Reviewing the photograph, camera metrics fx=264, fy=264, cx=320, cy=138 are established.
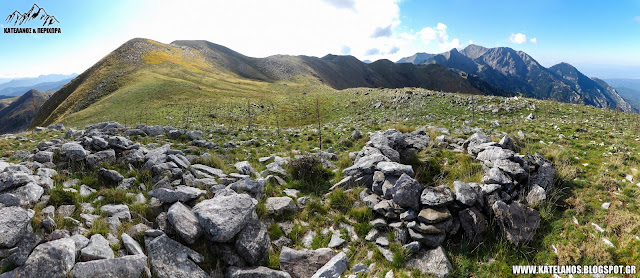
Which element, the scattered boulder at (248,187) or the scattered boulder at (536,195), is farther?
the scattered boulder at (248,187)

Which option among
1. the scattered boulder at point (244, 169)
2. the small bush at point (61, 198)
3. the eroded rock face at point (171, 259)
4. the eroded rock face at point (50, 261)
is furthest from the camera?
the scattered boulder at point (244, 169)

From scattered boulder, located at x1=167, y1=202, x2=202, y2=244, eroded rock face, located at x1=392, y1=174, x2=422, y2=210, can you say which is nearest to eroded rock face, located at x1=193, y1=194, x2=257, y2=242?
scattered boulder, located at x1=167, y1=202, x2=202, y2=244

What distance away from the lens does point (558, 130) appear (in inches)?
717

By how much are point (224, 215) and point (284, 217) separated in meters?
2.40

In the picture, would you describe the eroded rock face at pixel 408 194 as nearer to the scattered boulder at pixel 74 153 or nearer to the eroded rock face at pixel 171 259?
the eroded rock face at pixel 171 259

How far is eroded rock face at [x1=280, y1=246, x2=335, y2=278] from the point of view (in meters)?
7.07

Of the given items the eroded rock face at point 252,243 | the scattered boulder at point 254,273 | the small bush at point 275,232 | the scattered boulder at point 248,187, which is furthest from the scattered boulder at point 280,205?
the scattered boulder at point 254,273

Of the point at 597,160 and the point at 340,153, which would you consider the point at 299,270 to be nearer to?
the point at 340,153

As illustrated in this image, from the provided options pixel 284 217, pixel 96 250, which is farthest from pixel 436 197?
pixel 96 250

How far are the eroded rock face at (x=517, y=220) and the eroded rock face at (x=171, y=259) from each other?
27.6ft

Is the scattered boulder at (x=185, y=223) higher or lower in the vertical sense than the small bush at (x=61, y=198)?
lower

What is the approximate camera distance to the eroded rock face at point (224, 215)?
6.95m

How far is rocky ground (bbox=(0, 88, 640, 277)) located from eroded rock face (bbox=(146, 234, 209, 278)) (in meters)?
0.02

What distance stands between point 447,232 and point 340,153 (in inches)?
339
